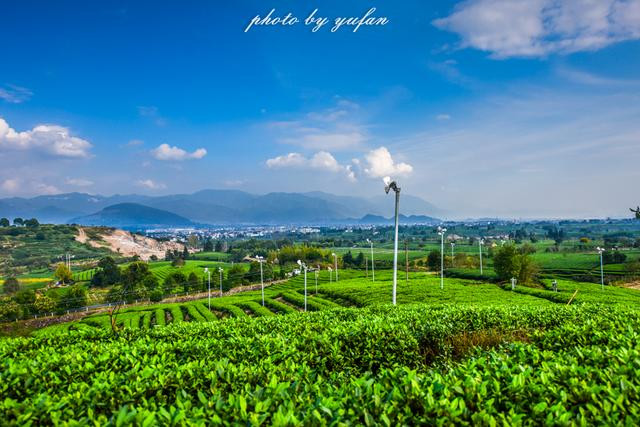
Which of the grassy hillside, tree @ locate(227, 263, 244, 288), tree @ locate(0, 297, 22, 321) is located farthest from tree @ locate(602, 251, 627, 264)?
the grassy hillside

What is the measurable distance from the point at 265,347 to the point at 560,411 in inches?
150

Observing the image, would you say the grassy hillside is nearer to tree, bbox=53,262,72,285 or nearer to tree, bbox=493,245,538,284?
tree, bbox=53,262,72,285

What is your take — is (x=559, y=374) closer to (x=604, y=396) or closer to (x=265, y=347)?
(x=604, y=396)

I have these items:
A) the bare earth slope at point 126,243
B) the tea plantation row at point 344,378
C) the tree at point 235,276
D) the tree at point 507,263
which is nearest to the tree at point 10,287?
the tree at point 235,276

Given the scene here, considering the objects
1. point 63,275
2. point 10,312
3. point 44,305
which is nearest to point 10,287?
point 63,275

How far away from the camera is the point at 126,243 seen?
550 feet

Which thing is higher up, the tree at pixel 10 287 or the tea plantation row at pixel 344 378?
the tea plantation row at pixel 344 378

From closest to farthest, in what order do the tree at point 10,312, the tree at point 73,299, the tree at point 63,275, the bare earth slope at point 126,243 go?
the tree at point 10,312 → the tree at point 73,299 → the tree at point 63,275 → the bare earth slope at point 126,243

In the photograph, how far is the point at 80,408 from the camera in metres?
3.55

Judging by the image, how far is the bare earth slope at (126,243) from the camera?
15662 centimetres

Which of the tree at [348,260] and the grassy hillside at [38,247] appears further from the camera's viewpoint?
the grassy hillside at [38,247]

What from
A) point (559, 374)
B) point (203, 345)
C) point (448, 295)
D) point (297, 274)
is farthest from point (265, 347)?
point (297, 274)

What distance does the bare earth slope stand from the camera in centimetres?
15662

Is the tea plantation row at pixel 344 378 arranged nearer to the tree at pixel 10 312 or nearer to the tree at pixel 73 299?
the tree at pixel 10 312
